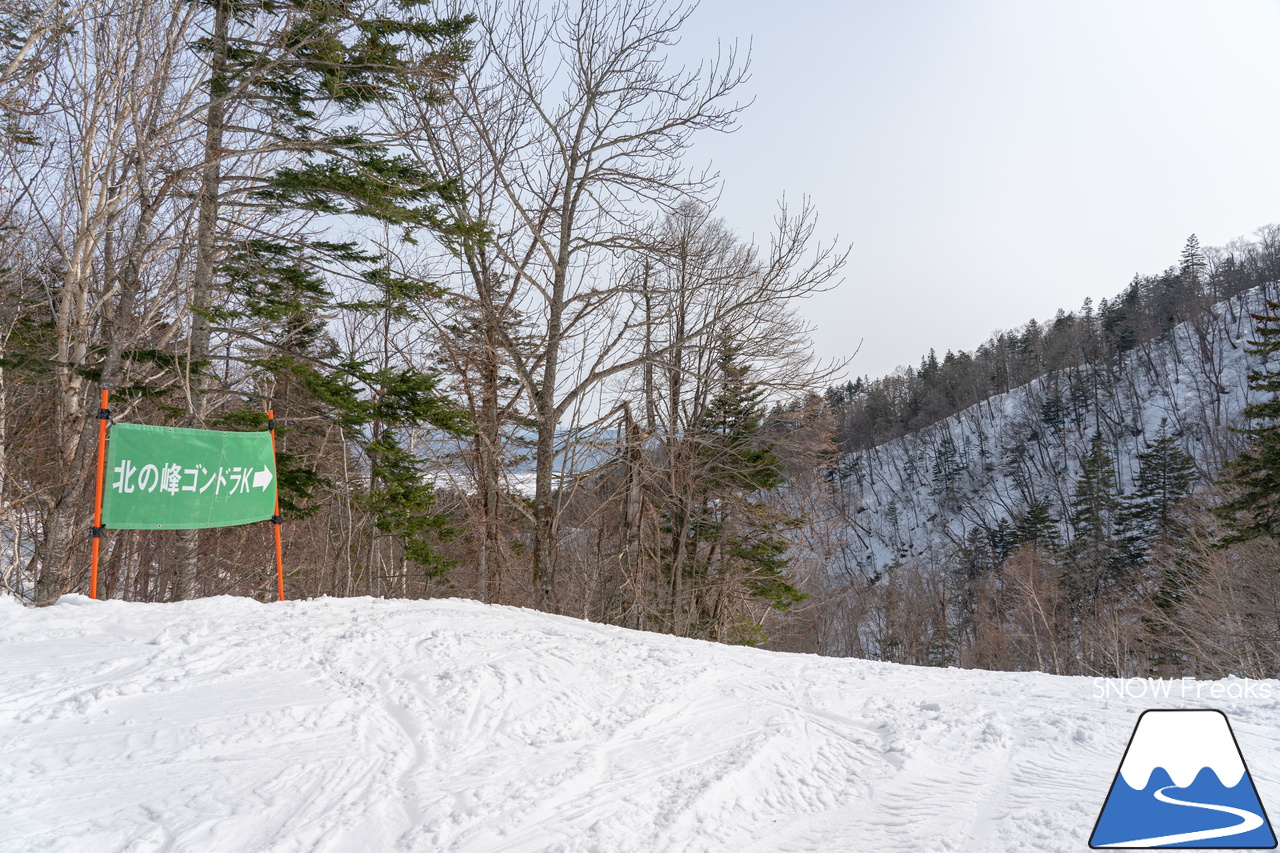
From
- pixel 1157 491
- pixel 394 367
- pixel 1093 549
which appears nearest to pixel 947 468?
pixel 1157 491

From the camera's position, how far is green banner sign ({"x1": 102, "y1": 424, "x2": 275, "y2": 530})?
5066 millimetres

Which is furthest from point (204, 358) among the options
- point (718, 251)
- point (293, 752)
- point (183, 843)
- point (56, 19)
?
point (718, 251)

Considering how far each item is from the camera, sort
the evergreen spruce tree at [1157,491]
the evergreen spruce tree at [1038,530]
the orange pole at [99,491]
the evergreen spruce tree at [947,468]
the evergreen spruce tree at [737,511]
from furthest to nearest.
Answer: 1. the evergreen spruce tree at [947,468]
2. the evergreen spruce tree at [1038,530]
3. the evergreen spruce tree at [1157,491]
4. the evergreen spruce tree at [737,511]
5. the orange pole at [99,491]

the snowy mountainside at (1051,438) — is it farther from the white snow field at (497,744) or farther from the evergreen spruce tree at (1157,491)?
the white snow field at (497,744)

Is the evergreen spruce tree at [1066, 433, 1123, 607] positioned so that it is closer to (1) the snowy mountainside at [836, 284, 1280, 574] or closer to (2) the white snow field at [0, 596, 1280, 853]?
(1) the snowy mountainside at [836, 284, 1280, 574]

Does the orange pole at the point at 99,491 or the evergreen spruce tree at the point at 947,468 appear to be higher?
the evergreen spruce tree at the point at 947,468

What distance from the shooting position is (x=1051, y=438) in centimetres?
6994

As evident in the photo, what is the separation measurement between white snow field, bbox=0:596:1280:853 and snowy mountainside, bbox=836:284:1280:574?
58.8 m

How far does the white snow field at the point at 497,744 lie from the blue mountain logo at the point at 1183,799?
165mm

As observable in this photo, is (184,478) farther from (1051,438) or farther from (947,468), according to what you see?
(1051,438)

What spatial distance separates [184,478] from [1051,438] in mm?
81545

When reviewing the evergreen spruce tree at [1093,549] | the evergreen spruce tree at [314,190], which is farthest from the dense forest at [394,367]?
the evergreen spruce tree at [1093,549]

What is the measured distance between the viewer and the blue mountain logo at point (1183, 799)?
2.35 metres

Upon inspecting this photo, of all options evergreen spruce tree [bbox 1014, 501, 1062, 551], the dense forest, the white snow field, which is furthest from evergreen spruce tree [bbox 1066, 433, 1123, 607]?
the white snow field
